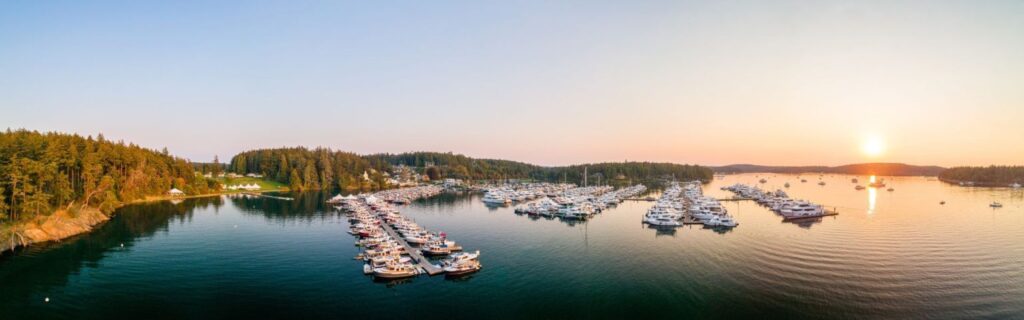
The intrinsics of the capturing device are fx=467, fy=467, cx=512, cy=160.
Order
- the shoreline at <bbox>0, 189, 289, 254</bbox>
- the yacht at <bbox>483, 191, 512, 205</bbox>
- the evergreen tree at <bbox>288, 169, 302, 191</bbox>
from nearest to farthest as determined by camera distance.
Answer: the shoreline at <bbox>0, 189, 289, 254</bbox>, the yacht at <bbox>483, 191, 512, 205</bbox>, the evergreen tree at <bbox>288, 169, 302, 191</bbox>

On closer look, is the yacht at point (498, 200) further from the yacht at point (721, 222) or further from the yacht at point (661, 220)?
the yacht at point (721, 222)

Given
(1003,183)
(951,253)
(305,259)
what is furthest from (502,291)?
(1003,183)

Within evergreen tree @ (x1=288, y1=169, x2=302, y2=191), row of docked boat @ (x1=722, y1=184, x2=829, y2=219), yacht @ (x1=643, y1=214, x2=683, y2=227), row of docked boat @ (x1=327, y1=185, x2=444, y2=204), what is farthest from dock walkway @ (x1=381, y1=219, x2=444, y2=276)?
evergreen tree @ (x1=288, y1=169, x2=302, y2=191)

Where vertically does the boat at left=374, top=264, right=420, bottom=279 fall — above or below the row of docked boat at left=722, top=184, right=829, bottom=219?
below

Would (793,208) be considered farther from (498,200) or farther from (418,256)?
(418,256)

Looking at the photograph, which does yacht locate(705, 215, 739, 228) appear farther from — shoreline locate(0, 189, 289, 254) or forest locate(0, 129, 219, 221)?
forest locate(0, 129, 219, 221)

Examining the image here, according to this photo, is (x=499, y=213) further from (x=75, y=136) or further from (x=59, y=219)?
(x=75, y=136)

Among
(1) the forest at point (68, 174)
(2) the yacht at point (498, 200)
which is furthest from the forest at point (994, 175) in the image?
(1) the forest at point (68, 174)

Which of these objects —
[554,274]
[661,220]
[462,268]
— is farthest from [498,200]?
[462,268]
